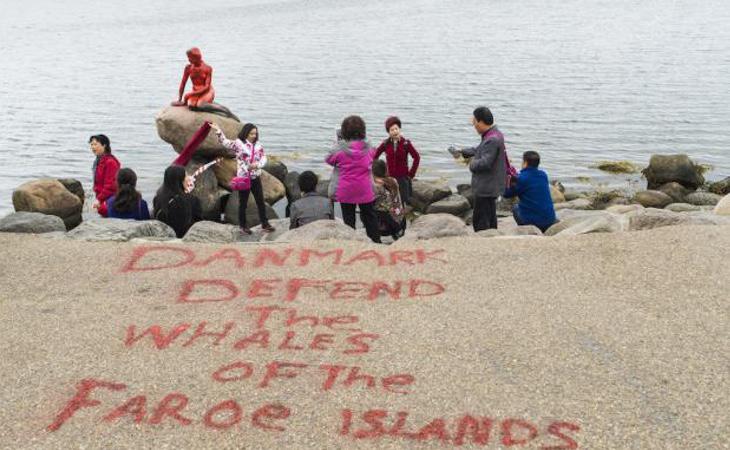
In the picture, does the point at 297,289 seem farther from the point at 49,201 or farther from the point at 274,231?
the point at 49,201

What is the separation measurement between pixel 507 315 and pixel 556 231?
13.5 ft

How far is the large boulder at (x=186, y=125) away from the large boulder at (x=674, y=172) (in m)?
10.4

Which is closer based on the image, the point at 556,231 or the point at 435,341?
the point at 435,341

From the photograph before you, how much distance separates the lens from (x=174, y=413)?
4.78 m

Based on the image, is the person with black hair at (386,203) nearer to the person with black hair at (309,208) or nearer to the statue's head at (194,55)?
the person with black hair at (309,208)

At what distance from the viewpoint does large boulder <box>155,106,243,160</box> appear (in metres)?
14.4


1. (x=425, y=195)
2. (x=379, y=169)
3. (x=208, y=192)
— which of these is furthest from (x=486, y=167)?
(x=208, y=192)

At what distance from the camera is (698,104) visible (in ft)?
95.5

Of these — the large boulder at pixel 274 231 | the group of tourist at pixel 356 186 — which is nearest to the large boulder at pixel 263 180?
the large boulder at pixel 274 231

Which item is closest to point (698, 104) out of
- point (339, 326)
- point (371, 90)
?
point (371, 90)

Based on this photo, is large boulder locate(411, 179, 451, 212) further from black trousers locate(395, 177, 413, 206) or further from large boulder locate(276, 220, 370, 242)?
large boulder locate(276, 220, 370, 242)

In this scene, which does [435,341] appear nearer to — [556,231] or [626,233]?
[626,233]

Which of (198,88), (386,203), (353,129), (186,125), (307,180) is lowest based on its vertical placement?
(386,203)

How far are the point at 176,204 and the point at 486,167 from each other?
455 centimetres
